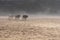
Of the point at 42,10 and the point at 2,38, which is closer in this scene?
the point at 2,38

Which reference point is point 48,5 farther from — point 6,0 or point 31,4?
point 6,0

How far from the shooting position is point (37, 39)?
9.43 m

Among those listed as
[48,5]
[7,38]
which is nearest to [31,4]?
[48,5]

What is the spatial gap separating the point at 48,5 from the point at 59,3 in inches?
62.4

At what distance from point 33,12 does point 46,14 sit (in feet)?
6.49

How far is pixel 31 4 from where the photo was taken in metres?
23.8

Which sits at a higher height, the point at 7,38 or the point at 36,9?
the point at 36,9

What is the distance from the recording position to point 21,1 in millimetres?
23984

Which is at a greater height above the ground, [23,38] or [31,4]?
[31,4]

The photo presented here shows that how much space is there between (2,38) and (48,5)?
1573 centimetres

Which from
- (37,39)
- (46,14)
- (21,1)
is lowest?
(37,39)

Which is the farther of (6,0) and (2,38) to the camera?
(6,0)

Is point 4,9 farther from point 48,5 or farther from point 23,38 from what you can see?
point 23,38

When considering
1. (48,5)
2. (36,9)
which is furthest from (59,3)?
(36,9)
